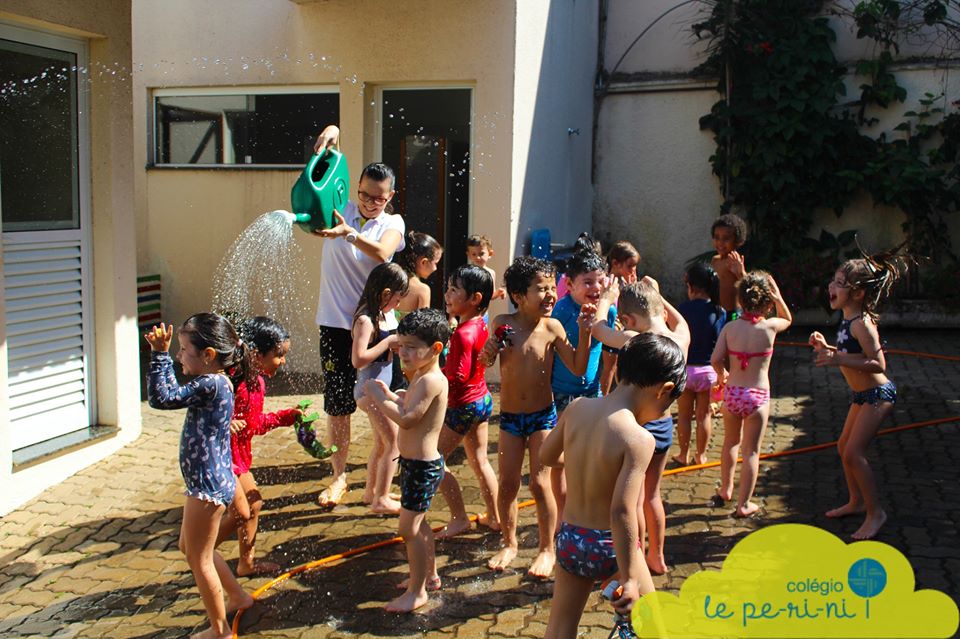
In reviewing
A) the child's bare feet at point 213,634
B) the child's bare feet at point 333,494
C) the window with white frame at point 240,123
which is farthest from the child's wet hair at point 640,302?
the window with white frame at point 240,123

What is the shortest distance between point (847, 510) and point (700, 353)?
133 cm

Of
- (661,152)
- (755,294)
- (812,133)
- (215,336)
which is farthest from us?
(661,152)

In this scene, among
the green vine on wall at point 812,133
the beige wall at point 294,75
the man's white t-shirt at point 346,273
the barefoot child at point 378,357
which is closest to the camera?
the barefoot child at point 378,357

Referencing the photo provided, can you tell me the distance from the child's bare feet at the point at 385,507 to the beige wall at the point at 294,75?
367 cm

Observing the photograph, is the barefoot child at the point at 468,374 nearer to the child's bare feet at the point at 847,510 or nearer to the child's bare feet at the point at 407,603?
the child's bare feet at the point at 407,603

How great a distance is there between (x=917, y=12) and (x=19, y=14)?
10282mm

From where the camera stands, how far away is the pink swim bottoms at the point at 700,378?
5930 millimetres

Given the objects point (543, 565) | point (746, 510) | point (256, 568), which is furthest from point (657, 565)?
point (256, 568)

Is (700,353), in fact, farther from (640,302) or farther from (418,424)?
(418,424)

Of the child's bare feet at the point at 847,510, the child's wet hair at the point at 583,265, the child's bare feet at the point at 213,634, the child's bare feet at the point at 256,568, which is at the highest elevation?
the child's wet hair at the point at 583,265

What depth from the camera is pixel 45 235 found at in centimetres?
584

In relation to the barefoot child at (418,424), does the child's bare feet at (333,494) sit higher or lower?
lower

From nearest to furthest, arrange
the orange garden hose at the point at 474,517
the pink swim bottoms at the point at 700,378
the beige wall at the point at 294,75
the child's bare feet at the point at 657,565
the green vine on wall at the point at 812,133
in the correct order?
the orange garden hose at the point at 474,517 → the child's bare feet at the point at 657,565 → the pink swim bottoms at the point at 700,378 → the beige wall at the point at 294,75 → the green vine on wall at the point at 812,133

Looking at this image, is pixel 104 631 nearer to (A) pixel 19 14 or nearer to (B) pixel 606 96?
(A) pixel 19 14
